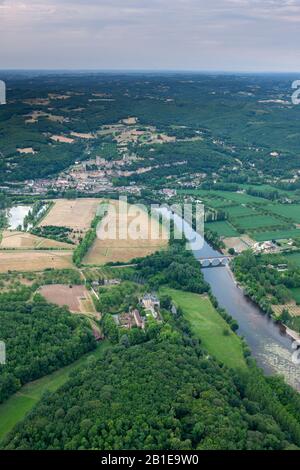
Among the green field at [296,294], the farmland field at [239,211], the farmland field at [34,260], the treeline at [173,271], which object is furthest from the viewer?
the farmland field at [239,211]

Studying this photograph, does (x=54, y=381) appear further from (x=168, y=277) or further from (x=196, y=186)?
(x=196, y=186)

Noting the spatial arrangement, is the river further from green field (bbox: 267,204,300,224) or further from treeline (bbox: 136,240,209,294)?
green field (bbox: 267,204,300,224)

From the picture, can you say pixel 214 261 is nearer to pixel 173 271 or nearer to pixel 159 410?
pixel 173 271

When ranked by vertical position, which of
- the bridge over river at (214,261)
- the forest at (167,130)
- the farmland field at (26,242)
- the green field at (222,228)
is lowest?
the bridge over river at (214,261)

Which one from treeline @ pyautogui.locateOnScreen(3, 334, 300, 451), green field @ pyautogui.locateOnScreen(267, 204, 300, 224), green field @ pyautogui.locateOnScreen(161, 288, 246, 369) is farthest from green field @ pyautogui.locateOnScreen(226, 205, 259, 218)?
treeline @ pyautogui.locateOnScreen(3, 334, 300, 451)

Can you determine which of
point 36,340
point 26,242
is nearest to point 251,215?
point 26,242

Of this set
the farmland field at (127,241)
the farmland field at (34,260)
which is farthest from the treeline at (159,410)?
the farmland field at (127,241)

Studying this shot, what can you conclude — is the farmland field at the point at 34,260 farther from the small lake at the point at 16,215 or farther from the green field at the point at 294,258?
the green field at the point at 294,258
